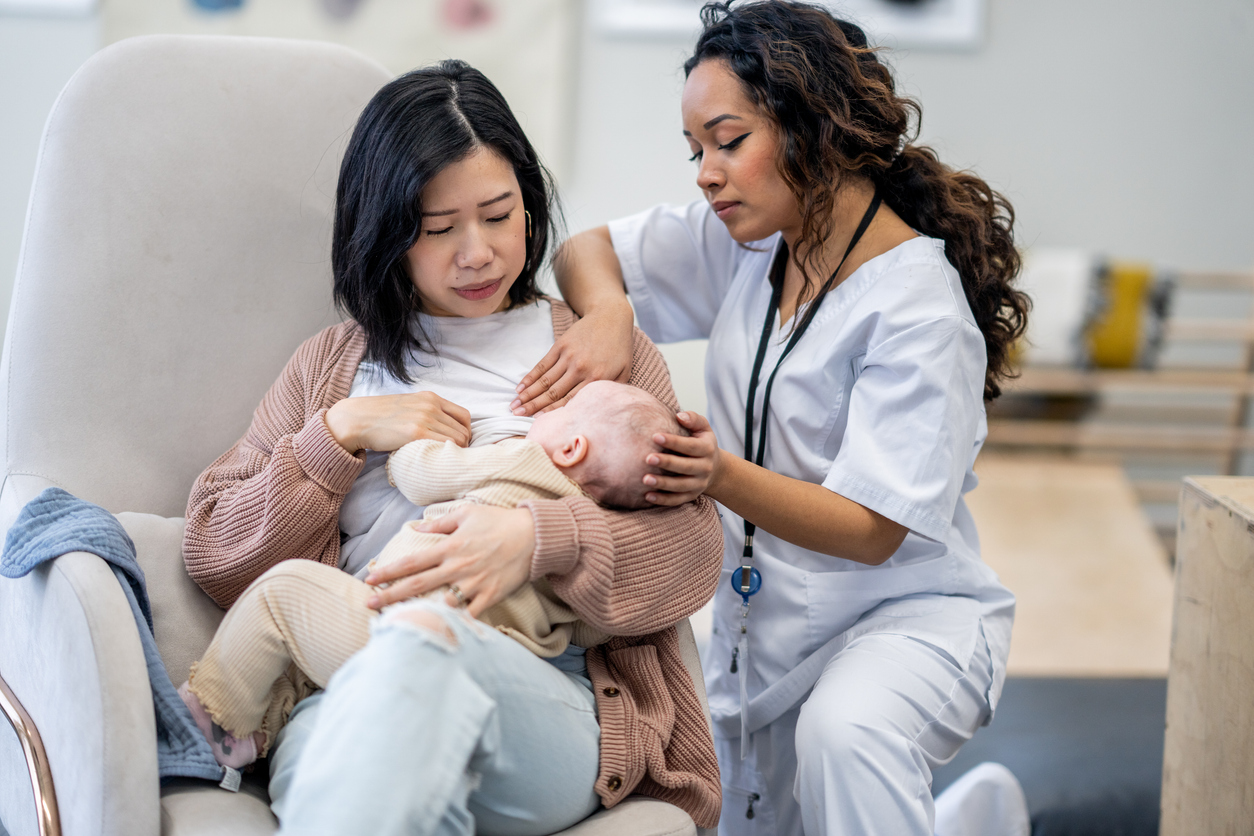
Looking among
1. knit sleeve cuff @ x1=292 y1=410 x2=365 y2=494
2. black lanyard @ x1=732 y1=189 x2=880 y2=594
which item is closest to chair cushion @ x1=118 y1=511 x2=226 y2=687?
knit sleeve cuff @ x1=292 y1=410 x2=365 y2=494

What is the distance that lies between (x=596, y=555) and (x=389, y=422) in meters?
0.30

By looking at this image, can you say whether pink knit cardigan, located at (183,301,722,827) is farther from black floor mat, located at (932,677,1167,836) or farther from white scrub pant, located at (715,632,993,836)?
black floor mat, located at (932,677,1167,836)

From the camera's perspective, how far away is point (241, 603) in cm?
105

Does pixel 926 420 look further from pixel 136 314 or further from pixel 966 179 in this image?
pixel 136 314

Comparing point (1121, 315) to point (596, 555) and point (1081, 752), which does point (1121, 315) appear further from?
point (596, 555)

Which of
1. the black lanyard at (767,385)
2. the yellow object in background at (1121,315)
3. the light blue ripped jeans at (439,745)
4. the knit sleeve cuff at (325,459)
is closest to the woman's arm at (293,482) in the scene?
the knit sleeve cuff at (325,459)

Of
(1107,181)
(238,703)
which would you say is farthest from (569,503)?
(1107,181)

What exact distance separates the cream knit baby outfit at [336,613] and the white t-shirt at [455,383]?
0.32 ft

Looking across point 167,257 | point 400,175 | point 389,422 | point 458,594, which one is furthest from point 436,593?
point 167,257

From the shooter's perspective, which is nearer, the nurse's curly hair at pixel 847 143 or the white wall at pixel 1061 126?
the nurse's curly hair at pixel 847 143

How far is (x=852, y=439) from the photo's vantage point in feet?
4.09

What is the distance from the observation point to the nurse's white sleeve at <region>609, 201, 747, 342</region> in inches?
62.5

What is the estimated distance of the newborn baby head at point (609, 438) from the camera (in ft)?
3.57

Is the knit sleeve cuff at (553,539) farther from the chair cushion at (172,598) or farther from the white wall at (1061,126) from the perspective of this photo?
the white wall at (1061,126)
